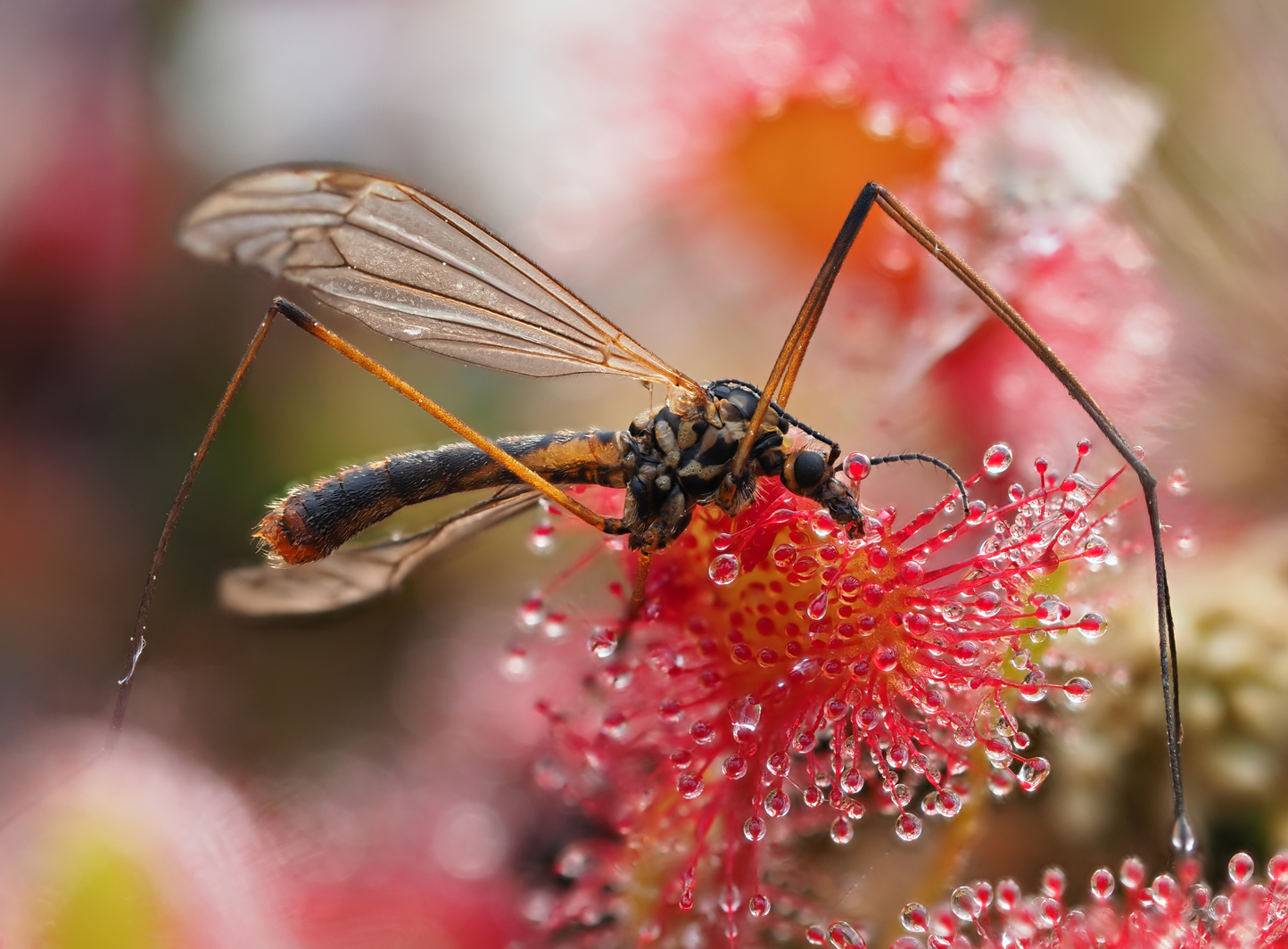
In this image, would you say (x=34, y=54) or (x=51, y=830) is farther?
(x=34, y=54)

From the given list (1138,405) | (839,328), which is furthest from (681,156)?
(1138,405)

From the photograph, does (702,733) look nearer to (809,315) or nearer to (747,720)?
(747,720)

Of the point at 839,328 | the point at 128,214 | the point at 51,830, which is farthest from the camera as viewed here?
the point at 128,214

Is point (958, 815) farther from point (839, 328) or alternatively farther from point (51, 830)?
point (51, 830)

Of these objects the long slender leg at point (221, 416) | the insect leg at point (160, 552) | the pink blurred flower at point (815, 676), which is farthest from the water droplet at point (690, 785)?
the insect leg at point (160, 552)

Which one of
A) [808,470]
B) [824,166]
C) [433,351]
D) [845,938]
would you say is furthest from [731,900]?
[824,166]

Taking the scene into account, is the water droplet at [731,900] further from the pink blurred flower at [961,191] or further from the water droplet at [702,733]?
the pink blurred flower at [961,191]

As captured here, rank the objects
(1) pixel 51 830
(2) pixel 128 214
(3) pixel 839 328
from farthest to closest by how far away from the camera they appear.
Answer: (2) pixel 128 214 → (3) pixel 839 328 → (1) pixel 51 830
